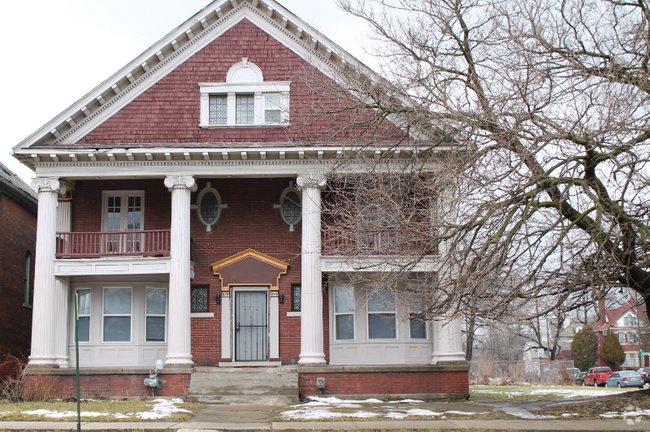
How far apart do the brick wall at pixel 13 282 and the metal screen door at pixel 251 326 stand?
299 inches

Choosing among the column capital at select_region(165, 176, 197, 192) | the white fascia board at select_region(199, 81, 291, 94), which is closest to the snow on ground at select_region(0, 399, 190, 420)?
the column capital at select_region(165, 176, 197, 192)

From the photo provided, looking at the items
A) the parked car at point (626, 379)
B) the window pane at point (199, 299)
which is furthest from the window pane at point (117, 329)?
the parked car at point (626, 379)

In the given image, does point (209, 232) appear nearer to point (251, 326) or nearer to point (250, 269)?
point (250, 269)

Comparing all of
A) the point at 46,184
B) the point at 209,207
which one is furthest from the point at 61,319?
the point at 209,207

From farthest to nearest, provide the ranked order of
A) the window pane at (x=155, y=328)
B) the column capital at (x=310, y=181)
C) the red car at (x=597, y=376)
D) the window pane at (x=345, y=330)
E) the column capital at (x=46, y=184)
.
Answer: the red car at (x=597, y=376), the window pane at (x=155, y=328), the window pane at (x=345, y=330), the column capital at (x=46, y=184), the column capital at (x=310, y=181)

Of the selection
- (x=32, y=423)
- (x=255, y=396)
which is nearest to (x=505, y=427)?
(x=255, y=396)

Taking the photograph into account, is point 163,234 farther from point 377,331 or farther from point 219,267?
point 377,331

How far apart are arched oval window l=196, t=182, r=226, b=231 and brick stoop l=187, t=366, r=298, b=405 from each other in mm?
4888

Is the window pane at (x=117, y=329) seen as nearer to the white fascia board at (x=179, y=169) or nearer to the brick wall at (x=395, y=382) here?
the white fascia board at (x=179, y=169)

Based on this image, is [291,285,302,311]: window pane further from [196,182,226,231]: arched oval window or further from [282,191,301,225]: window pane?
[196,182,226,231]: arched oval window

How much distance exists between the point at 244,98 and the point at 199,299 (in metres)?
6.33

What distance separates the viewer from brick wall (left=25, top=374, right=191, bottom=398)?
17.9 metres

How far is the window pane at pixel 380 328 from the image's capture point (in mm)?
20375

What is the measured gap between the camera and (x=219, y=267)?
2058 centimetres
